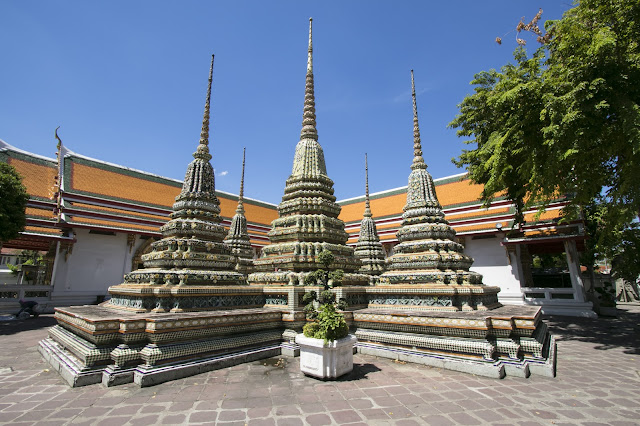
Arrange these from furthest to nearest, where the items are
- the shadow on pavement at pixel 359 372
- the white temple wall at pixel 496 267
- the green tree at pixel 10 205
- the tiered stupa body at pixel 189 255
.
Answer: the white temple wall at pixel 496 267 → the green tree at pixel 10 205 → the tiered stupa body at pixel 189 255 → the shadow on pavement at pixel 359 372

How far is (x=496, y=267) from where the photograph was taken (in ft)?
64.7

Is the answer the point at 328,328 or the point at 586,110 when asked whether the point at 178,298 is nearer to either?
the point at 328,328

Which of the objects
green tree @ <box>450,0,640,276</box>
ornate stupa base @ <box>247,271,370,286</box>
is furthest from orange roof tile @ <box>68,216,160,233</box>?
green tree @ <box>450,0,640,276</box>

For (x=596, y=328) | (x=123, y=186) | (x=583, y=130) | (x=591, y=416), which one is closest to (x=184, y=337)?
(x=591, y=416)

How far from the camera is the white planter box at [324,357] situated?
5.38 m

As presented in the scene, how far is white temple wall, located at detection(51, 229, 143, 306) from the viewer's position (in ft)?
59.4

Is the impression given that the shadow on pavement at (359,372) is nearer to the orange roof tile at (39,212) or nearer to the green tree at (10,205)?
the green tree at (10,205)

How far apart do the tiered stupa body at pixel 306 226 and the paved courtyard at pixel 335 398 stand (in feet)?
9.10

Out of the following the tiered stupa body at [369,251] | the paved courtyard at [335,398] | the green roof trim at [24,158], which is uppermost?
the green roof trim at [24,158]

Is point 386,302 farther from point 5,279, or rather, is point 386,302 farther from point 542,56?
point 5,279

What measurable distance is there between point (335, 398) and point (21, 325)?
14.2 m

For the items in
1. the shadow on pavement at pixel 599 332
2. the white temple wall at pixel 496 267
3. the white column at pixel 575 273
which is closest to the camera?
the shadow on pavement at pixel 599 332

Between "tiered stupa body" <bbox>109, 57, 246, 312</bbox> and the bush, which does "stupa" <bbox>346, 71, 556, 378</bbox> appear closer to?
the bush

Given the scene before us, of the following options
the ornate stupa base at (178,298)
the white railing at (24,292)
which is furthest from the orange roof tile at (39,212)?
the ornate stupa base at (178,298)
